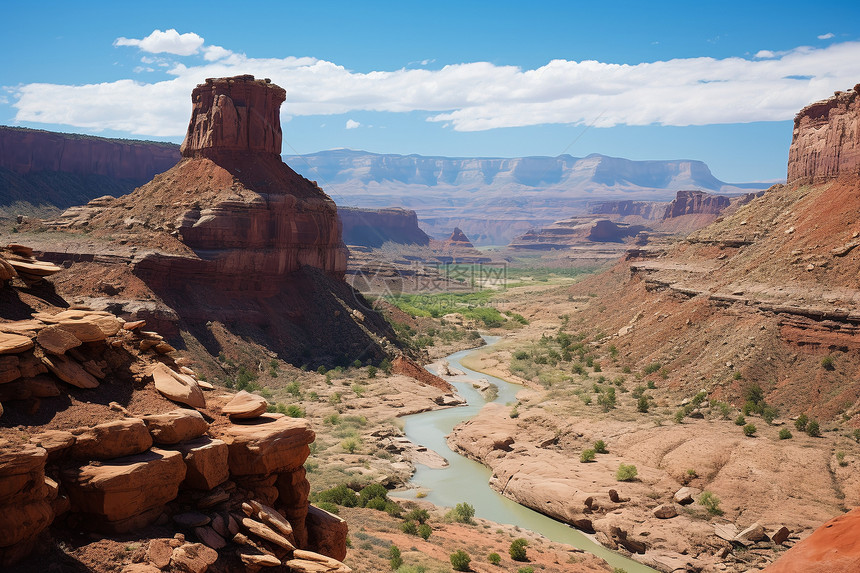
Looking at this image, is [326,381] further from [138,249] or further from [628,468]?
[628,468]

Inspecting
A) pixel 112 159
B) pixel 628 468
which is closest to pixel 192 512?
pixel 628 468

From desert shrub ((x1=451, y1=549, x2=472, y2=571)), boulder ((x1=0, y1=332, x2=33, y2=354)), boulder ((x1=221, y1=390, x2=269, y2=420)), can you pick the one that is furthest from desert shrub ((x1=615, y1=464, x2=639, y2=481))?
boulder ((x1=0, y1=332, x2=33, y2=354))

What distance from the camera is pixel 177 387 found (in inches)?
527

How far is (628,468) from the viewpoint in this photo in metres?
30.3

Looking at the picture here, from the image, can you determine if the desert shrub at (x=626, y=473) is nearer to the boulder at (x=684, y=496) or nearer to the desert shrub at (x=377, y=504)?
the boulder at (x=684, y=496)

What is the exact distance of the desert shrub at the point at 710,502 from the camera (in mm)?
26483

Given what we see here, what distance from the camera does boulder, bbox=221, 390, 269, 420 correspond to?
13.9 m

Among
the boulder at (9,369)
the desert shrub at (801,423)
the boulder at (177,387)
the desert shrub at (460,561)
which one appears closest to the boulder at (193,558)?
the boulder at (177,387)

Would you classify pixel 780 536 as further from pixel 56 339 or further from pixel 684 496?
pixel 56 339

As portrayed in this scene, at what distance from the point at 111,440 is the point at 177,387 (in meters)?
2.18

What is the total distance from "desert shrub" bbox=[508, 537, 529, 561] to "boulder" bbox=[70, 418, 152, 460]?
46.2 feet

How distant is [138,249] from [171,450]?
38738 mm

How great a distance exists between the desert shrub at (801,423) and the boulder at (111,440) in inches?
1245

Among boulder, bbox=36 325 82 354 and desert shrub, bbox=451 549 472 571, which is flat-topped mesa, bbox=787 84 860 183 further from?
boulder, bbox=36 325 82 354
